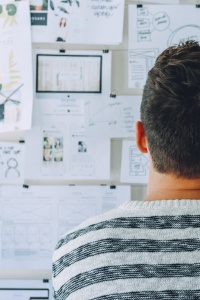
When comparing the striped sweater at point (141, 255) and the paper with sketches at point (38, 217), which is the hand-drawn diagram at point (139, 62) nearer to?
the paper with sketches at point (38, 217)

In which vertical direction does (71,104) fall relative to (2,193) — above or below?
above

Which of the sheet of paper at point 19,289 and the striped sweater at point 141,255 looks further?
the sheet of paper at point 19,289

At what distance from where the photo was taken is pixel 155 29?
1504 mm

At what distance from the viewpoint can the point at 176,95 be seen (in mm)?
746

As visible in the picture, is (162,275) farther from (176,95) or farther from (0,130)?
(0,130)

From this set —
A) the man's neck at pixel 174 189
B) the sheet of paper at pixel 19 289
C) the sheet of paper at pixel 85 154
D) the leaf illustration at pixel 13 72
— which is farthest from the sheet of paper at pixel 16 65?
the man's neck at pixel 174 189

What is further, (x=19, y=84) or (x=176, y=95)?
(x=19, y=84)

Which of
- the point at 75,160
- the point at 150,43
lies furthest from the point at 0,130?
the point at 150,43

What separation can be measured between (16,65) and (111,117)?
35 cm

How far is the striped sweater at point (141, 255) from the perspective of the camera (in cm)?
69

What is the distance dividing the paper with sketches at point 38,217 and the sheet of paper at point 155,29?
45cm

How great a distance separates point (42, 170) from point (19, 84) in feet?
0.94

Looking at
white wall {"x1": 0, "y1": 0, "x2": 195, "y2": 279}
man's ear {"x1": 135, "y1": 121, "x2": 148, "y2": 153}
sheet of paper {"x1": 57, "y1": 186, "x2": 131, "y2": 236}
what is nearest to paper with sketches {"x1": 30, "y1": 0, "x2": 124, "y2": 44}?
white wall {"x1": 0, "y1": 0, "x2": 195, "y2": 279}

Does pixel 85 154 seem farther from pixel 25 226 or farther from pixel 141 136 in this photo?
pixel 141 136
